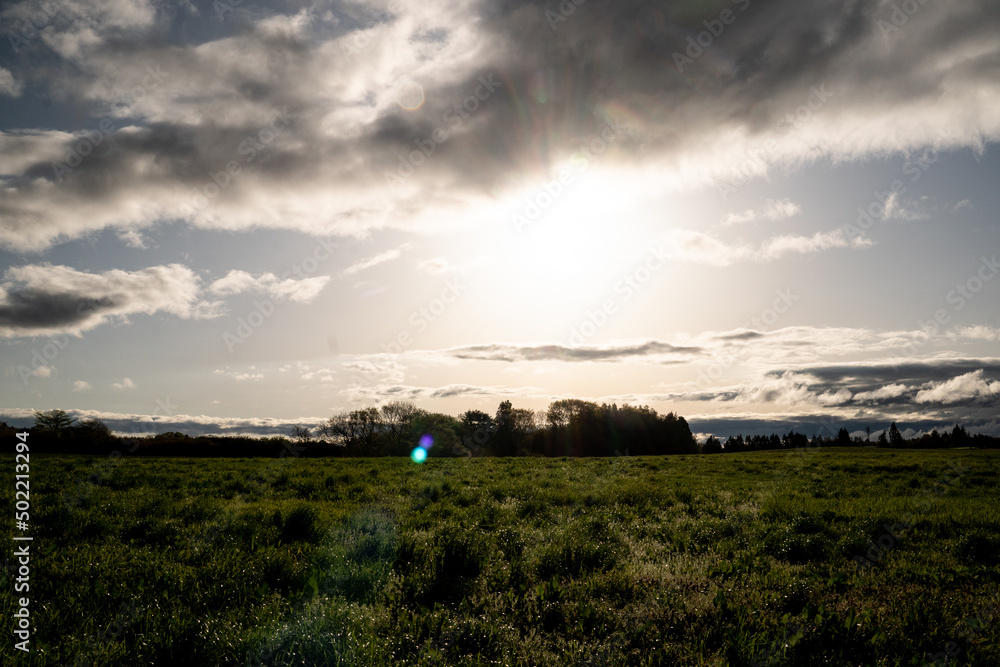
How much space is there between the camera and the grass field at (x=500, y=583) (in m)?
4.63

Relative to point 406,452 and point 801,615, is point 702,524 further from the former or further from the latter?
point 406,452

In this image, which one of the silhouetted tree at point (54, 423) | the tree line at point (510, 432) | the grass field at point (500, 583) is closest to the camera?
the grass field at point (500, 583)

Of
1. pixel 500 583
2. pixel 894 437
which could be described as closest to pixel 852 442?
pixel 894 437

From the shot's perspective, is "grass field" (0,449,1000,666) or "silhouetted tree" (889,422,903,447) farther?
"silhouetted tree" (889,422,903,447)

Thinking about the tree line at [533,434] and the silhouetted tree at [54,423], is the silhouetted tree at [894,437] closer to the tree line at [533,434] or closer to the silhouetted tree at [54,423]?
the tree line at [533,434]

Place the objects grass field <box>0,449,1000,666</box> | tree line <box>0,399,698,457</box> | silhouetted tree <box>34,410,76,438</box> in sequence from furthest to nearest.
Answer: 1. tree line <box>0,399,698,457</box>
2. silhouetted tree <box>34,410,76,438</box>
3. grass field <box>0,449,1000,666</box>

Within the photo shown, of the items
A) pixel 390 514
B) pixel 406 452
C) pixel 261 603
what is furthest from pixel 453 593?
pixel 406 452

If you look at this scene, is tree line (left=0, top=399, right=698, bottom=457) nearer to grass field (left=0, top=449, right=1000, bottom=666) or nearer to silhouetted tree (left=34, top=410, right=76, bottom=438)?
silhouetted tree (left=34, top=410, right=76, bottom=438)

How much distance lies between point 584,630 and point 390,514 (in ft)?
19.5

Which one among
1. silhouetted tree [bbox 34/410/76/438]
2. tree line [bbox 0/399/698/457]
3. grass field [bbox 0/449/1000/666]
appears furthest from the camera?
tree line [bbox 0/399/698/457]

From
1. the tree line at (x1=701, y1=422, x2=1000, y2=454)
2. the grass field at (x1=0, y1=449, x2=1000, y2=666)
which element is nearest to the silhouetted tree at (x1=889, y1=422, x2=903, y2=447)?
the tree line at (x1=701, y1=422, x2=1000, y2=454)

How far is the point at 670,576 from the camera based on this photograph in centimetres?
670

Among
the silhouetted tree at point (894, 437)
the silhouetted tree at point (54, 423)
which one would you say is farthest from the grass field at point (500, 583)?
the silhouetted tree at point (894, 437)

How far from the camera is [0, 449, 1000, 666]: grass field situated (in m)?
4.63
